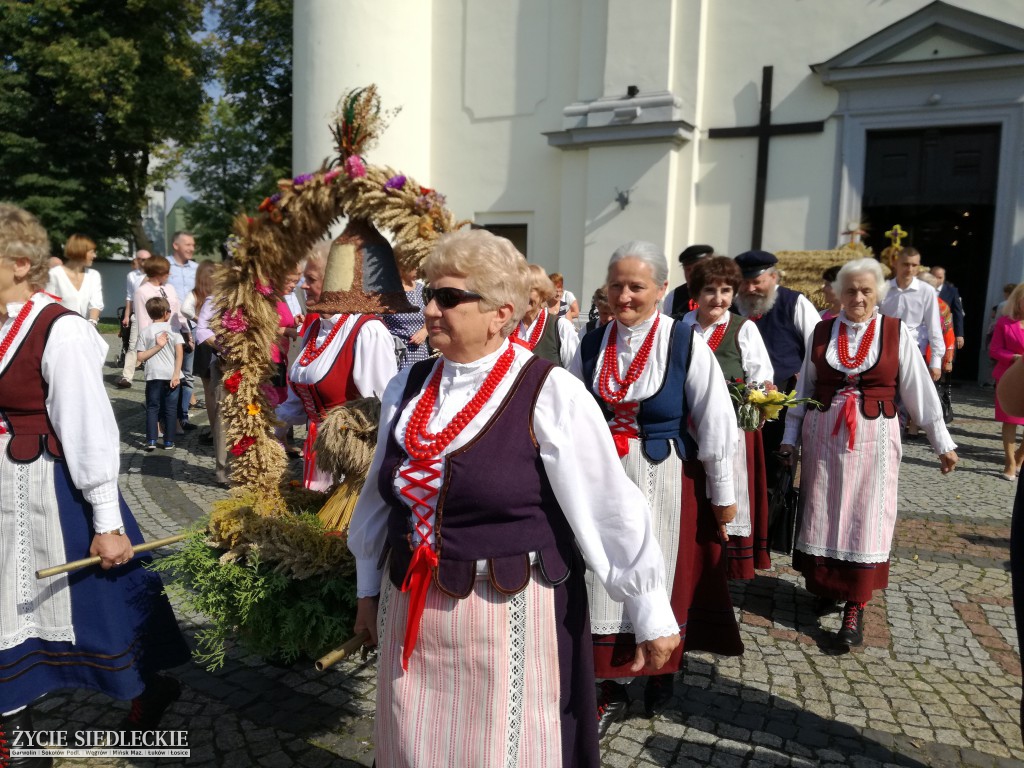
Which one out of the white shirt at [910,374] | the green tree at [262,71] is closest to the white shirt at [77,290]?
the white shirt at [910,374]

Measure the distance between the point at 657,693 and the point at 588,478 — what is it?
1.82m

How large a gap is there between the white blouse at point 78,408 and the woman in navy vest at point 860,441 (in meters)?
3.51

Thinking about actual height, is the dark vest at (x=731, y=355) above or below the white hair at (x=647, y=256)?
below

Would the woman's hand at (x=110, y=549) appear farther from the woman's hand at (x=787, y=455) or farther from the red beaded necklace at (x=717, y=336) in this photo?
the woman's hand at (x=787, y=455)

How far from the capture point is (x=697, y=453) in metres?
3.36

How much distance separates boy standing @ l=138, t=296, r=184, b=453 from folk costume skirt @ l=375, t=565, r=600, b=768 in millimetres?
6829

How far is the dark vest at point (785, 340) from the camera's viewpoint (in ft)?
17.9

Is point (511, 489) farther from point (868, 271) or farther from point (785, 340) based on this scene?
point (785, 340)

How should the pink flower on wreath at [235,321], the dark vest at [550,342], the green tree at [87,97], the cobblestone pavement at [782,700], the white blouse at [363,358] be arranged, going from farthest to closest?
1. the green tree at [87,97]
2. the dark vest at [550,342]
3. the white blouse at [363,358]
4. the pink flower on wreath at [235,321]
5. the cobblestone pavement at [782,700]

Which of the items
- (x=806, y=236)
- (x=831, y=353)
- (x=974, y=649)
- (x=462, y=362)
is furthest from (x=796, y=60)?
(x=462, y=362)

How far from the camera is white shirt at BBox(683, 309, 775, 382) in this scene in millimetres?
4320

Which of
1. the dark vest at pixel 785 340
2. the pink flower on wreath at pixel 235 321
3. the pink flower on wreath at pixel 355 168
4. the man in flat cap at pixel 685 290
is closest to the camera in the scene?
the pink flower on wreath at pixel 355 168

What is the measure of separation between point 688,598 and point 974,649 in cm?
195

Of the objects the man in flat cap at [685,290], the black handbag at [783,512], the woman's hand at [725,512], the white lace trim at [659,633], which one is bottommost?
the black handbag at [783,512]
